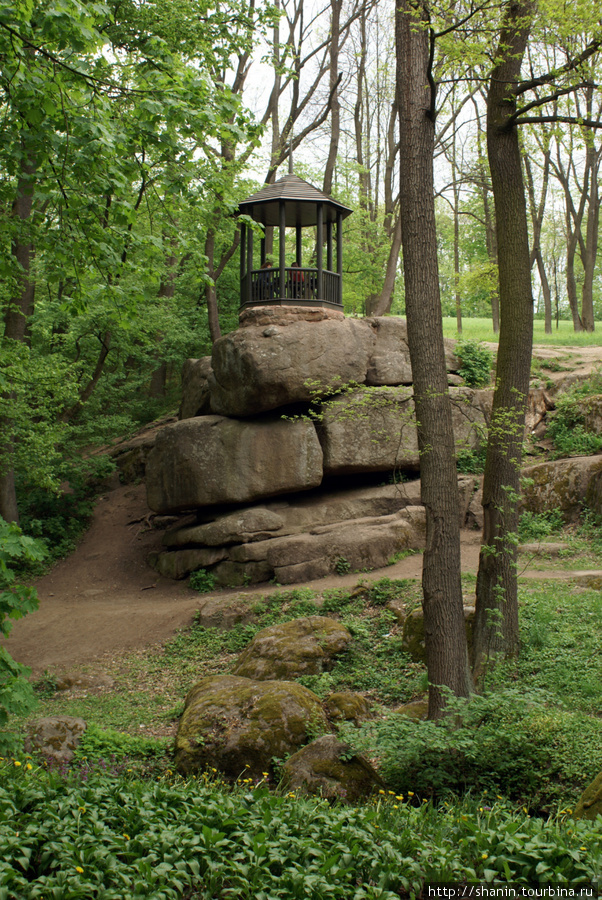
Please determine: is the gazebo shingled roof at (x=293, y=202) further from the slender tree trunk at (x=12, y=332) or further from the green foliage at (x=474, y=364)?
the green foliage at (x=474, y=364)

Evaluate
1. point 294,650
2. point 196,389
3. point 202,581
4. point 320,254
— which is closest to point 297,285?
point 320,254

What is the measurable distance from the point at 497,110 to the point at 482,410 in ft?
28.9

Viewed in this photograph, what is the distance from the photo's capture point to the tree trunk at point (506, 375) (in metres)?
7.00

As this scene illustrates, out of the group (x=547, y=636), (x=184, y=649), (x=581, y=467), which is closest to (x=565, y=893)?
(x=547, y=636)

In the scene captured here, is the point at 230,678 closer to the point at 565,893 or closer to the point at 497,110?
the point at 565,893

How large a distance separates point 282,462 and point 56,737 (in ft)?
26.9

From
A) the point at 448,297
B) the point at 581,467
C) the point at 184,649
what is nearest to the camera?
the point at 184,649

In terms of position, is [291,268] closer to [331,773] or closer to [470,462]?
[470,462]

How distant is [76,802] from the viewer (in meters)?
3.64

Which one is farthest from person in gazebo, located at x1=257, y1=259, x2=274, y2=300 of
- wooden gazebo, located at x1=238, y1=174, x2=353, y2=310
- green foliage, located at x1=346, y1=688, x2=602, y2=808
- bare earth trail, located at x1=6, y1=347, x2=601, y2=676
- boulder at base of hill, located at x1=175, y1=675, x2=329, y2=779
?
green foliage, located at x1=346, y1=688, x2=602, y2=808

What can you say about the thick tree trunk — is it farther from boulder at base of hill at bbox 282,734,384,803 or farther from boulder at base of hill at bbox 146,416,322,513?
boulder at base of hill at bbox 146,416,322,513

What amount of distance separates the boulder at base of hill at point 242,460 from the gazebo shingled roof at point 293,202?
510 centimetres

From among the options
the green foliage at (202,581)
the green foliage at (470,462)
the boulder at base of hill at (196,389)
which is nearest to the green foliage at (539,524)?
the green foliage at (470,462)

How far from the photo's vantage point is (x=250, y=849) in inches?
129
